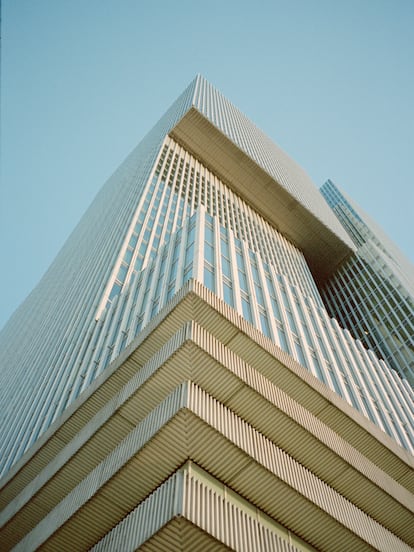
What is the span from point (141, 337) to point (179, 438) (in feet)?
17.6

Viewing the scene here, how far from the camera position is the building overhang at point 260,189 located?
64875 millimetres

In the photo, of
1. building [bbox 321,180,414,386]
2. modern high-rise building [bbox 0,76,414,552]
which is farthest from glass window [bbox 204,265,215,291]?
building [bbox 321,180,414,386]

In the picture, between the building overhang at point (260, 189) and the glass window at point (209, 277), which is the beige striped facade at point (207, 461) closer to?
the glass window at point (209, 277)

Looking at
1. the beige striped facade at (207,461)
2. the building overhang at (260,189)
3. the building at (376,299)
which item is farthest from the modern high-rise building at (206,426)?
the building overhang at (260,189)

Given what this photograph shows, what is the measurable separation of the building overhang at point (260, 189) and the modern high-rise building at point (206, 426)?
3743cm

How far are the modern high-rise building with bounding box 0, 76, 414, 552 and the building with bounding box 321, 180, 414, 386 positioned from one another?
2176 cm

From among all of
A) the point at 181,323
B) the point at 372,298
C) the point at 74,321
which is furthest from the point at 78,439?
the point at 372,298

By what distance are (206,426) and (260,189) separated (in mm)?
59182

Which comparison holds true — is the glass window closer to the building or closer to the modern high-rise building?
→ the modern high-rise building

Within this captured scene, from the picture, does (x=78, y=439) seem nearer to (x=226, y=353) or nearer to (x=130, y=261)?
(x=226, y=353)

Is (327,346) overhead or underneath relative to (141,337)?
overhead

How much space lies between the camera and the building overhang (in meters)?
64.9

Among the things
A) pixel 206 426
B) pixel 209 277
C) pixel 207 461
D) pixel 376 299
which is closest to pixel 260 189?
pixel 376 299

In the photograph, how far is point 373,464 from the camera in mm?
17406
